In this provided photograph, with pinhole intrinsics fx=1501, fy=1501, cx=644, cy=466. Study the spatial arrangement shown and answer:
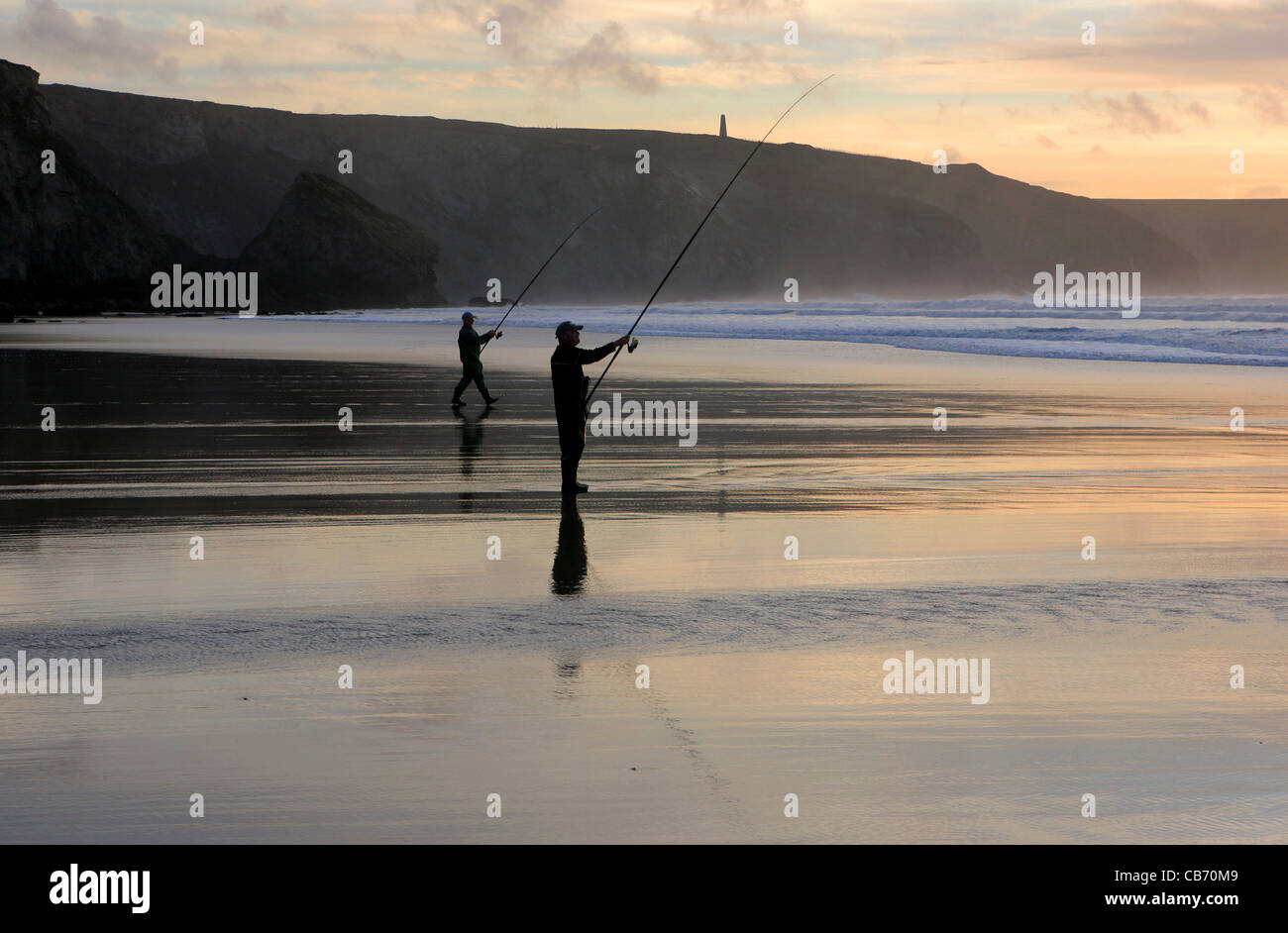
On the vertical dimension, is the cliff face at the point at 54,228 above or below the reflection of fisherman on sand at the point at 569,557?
above

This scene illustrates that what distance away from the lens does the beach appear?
15.3 feet

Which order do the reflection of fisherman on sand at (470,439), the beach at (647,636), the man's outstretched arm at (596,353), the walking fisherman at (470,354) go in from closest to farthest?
1. the beach at (647,636)
2. the man's outstretched arm at (596,353)
3. the reflection of fisherman on sand at (470,439)
4. the walking fisherman at (470,354)

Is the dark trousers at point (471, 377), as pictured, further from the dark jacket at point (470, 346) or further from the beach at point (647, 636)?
the beach at point (647, 636)

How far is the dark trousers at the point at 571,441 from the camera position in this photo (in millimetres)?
11633

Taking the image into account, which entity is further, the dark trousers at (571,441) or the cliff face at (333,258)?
the cliff face at (333,258)

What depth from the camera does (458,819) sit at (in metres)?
4.51

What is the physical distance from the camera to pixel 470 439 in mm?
16438

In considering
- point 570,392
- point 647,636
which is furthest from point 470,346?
point 647,636

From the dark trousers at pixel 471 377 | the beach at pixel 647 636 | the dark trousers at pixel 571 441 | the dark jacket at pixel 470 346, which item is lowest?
the beach at pixel 647 636

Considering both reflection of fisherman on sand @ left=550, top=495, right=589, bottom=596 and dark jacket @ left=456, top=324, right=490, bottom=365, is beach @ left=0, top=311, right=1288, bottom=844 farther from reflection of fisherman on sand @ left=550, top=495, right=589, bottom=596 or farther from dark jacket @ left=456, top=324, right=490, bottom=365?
dark jacket @ left=456, top=324, right=490, bottom=365

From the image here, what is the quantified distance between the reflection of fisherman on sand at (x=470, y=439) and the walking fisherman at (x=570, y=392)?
175 cm

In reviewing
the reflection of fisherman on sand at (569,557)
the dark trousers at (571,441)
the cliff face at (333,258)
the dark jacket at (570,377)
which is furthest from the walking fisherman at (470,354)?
the cliff face at (333,258)
